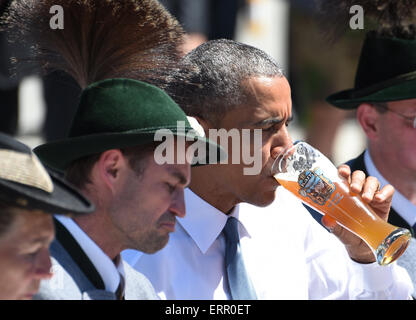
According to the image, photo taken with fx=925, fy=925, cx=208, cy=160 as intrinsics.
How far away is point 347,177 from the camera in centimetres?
368

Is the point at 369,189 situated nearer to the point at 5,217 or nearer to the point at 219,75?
the point at 219,75

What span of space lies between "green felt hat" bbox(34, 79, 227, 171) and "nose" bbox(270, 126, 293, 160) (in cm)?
63

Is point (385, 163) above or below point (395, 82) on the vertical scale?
below

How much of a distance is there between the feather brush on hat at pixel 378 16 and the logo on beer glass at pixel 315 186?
3.83 ft

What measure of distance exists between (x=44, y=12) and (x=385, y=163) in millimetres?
2045

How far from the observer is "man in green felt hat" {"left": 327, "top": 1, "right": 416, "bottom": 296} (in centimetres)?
442

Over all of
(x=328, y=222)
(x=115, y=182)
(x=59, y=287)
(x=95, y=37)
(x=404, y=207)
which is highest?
(x=95, y=37)

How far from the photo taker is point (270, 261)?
3.72m

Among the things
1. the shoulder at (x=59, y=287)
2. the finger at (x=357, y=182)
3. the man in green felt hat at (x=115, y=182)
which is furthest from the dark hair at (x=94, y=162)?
the finger at (x=357, y=182)

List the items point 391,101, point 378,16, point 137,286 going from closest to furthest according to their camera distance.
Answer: point 137,286 < point 378,16 < point 391,101

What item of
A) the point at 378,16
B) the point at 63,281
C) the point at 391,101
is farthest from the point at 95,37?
the point at 391,101

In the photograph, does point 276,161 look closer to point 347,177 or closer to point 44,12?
point 347,177

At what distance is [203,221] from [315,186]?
0.47 meters
